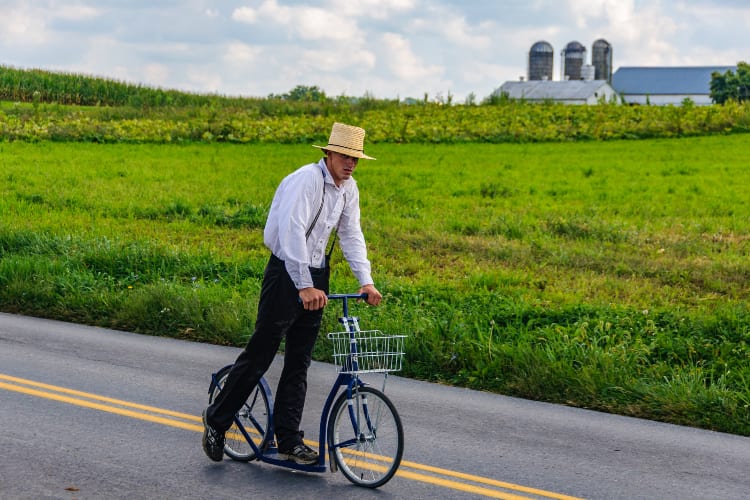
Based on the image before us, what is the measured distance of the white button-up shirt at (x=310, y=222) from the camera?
6.05 metres

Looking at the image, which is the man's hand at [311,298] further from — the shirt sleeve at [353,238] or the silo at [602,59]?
the silo at [602,59]

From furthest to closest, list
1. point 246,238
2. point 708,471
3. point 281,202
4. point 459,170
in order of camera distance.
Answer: point 459,170
point 246,238
point 708,471
point 281,202

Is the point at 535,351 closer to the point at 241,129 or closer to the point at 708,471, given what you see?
the point at 708,471

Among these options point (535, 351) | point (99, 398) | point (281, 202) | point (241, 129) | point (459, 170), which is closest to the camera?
point (281, 202)

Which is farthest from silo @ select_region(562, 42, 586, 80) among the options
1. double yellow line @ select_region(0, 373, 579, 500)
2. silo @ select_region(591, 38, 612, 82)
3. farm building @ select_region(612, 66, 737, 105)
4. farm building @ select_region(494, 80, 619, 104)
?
double yellow line @ select_region(0, 373, 579, 500)

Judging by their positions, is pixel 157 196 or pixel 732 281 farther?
pixel 157 196

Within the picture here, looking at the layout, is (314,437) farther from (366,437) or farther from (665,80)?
(665,80)

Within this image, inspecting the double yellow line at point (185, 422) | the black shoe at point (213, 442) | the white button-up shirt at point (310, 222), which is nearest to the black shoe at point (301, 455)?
the black shoe at point (213, 442)

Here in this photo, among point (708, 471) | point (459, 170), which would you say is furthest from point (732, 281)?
point (459, 170)

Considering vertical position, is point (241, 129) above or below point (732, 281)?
above

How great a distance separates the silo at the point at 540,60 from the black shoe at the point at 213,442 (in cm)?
14521

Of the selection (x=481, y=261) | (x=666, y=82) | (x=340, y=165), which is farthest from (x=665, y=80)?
(x=340, y=165)

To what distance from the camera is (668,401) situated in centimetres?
873

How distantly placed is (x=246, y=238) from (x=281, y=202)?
1125 cm
